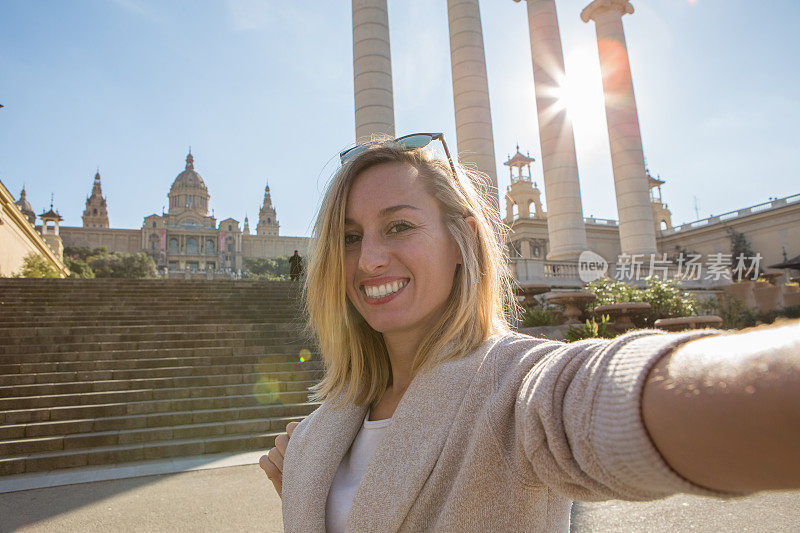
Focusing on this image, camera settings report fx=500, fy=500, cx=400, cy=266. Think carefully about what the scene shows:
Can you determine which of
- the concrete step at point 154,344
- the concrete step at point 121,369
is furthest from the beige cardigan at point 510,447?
the concrete step at point 154,344

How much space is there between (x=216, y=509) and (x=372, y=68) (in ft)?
62.7

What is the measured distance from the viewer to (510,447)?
930 millimetres

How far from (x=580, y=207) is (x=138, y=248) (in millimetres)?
88171

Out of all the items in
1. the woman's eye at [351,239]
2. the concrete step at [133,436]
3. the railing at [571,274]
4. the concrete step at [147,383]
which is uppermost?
the railing at [571,274]

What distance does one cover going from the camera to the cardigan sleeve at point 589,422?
0.63m

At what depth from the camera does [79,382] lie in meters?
8.06

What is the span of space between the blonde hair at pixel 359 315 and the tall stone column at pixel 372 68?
60.4ft

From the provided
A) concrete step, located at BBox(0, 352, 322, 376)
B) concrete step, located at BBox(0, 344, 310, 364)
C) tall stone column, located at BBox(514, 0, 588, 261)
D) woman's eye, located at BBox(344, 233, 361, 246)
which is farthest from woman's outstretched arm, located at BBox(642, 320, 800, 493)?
tall stone column, located at BBox(514, 0, 588, 261)

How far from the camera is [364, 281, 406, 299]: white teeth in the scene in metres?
1.50

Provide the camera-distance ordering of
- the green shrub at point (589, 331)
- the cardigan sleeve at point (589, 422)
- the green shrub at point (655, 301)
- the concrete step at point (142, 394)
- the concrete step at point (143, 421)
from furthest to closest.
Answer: the green shrub at point (655, 301), the green shrub at point (589, 331), the concrete step at point (142, 394), the concrete step at point (143, 421), the cardigan sleeve at point (589, 422)

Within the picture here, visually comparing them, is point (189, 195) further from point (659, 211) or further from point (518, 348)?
point (518, 348)

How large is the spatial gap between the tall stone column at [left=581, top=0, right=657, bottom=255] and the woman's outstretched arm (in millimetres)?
27300

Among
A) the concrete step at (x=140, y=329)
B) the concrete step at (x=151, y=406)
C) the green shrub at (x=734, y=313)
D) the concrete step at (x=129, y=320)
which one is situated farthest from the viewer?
the green shrub at (x=734, y=313)

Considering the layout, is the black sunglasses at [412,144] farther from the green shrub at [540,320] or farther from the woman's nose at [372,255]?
the green shrub at [540,320]
